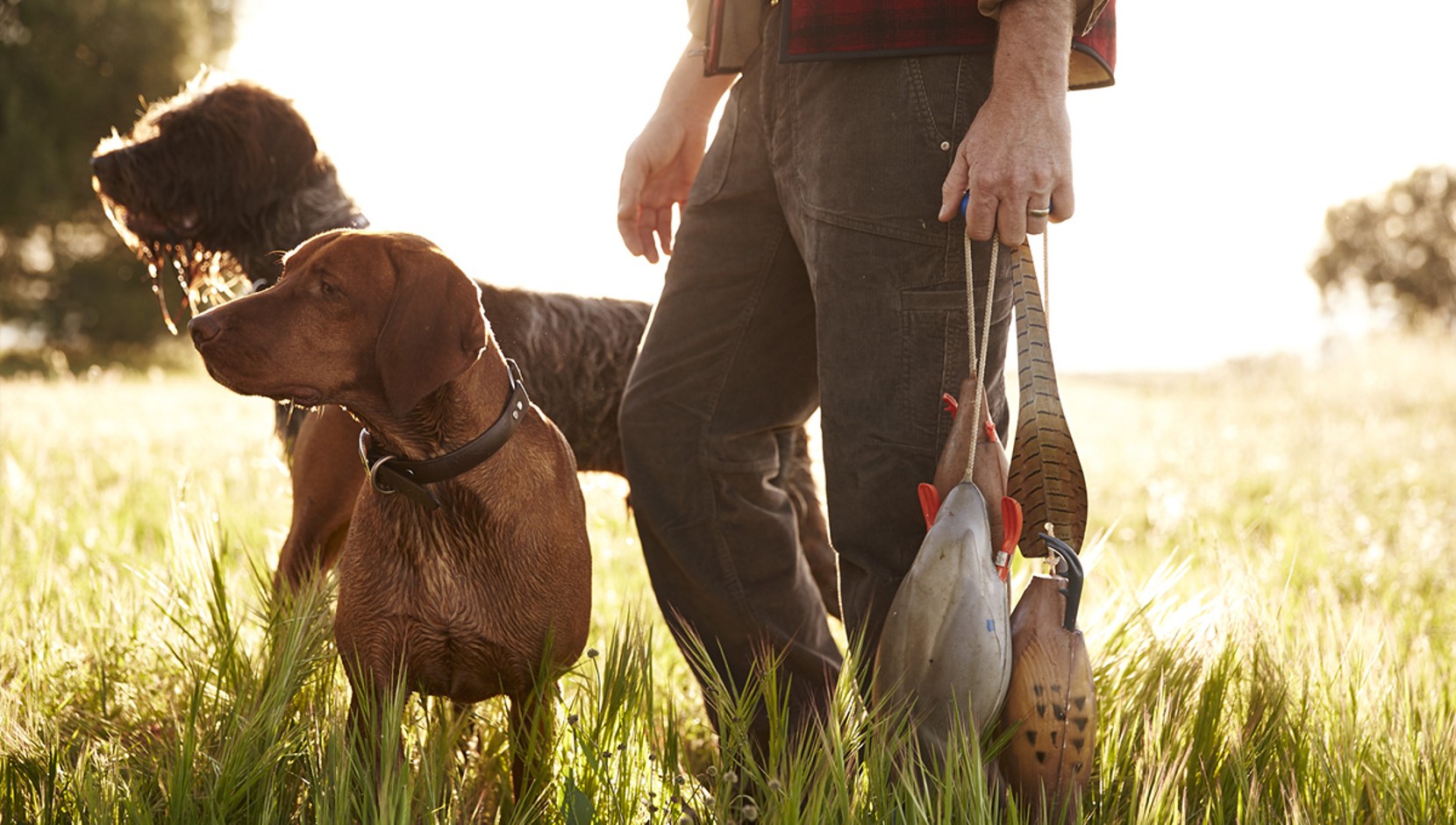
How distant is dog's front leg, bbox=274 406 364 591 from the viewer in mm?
3045

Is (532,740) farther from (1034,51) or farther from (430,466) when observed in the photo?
(1034,51)

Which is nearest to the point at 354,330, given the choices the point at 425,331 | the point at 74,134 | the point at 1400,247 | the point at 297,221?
the point at 425,331

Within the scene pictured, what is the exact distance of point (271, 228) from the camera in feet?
12.2

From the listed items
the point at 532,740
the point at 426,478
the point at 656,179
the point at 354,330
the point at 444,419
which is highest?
the point at 656,179

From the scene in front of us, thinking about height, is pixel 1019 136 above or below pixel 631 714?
above

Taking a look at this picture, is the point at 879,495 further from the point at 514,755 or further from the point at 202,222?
the point at 202,222

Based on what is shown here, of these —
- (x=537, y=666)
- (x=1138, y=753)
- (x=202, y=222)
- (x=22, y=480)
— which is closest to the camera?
(x=537, y=666)

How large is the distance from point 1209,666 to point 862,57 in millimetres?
1650

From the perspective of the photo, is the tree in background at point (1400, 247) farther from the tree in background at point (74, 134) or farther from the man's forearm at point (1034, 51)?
the man's forearm at point (1034, 51)

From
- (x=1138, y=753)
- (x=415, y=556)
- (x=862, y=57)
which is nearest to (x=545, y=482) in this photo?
(x=415, y=556)

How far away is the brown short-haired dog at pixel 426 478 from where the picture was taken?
2.11 meters

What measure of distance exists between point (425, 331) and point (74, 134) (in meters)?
23.8

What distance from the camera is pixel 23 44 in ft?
69.7

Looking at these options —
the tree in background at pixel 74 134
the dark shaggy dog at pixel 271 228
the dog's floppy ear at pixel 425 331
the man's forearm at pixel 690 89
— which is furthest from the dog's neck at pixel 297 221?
the tree in background at pixel 74 134
